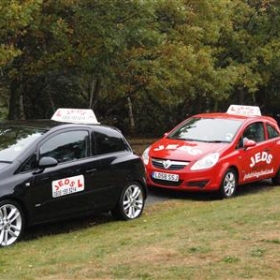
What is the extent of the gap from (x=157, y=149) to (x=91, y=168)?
379cm

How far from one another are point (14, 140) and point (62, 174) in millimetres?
779

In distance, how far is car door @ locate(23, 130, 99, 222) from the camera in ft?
27.3

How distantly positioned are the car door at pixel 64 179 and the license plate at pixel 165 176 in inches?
120

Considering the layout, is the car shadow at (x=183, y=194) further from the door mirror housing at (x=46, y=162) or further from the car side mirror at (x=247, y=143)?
the door mirror housing at (x=46, y=162)

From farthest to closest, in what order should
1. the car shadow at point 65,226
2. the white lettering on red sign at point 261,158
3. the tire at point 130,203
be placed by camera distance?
the white lettering on red sign at point 261,158
the tire at point 130,203
the car shadow at point 65,226

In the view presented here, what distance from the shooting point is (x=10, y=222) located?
7973 mm

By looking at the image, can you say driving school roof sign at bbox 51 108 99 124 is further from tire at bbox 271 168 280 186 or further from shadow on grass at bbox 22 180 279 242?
tire at bbox 271 168 280 186

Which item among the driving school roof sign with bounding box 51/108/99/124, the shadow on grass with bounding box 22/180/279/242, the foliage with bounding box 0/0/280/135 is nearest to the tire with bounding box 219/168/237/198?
the shadow on grass with bounding box 22/180/279/242

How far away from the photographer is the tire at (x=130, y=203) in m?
9.75

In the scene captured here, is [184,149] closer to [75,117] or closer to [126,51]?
[75,117]

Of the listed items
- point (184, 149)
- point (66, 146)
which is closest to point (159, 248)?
point (66, 146)

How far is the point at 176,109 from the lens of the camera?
2988 centimetres

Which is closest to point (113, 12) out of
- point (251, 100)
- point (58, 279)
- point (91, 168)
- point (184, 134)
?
point (184, 134)

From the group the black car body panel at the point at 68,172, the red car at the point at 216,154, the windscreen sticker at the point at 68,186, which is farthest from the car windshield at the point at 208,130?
the windscreen sticker at the point at 68,186
